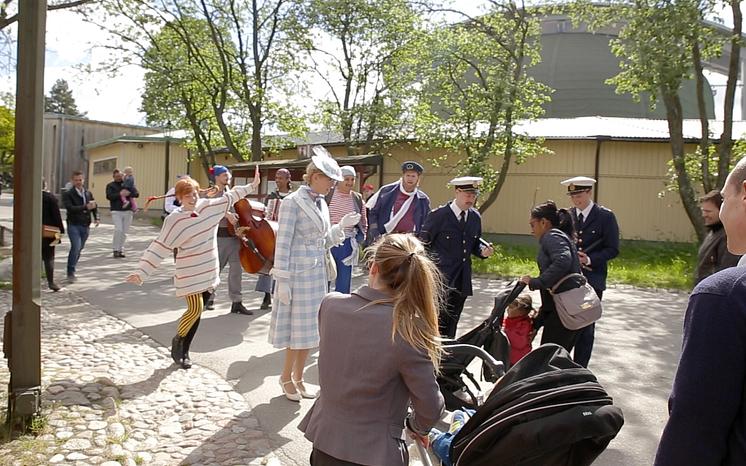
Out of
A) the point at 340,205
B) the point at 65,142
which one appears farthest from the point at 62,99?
the point at 340,205

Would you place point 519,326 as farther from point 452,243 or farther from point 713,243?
point 713,243

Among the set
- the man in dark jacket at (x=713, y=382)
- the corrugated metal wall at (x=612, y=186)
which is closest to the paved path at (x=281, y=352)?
the man in dark jacket at (x=713, y=382)

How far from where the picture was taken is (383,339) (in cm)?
262

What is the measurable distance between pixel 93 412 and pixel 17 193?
162 cm

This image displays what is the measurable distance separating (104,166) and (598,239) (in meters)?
35.9

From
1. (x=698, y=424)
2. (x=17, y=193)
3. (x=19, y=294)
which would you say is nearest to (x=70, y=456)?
(x=19, y=294)

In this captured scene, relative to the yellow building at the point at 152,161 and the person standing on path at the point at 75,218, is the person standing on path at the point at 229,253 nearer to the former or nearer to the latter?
the person standing on path at the point at 75,218

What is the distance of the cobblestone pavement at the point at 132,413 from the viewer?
4.07m

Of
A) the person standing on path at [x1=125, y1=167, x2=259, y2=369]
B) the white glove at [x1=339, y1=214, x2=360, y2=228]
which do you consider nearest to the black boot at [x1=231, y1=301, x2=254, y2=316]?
the person standing on path at [x1=125, y1=167, x2=259, y2=369]

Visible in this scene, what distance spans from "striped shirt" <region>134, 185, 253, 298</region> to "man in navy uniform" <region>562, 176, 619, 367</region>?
10.8 feet

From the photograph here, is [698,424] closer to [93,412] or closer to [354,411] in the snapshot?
[354,411]

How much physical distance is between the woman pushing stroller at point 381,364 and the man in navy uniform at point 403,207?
473 centimetres

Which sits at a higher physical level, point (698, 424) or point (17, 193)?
point (17, 193)

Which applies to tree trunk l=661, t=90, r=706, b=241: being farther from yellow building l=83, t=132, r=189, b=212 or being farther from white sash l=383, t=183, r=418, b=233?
yellow building l=83, t=132, r=189, b=212
